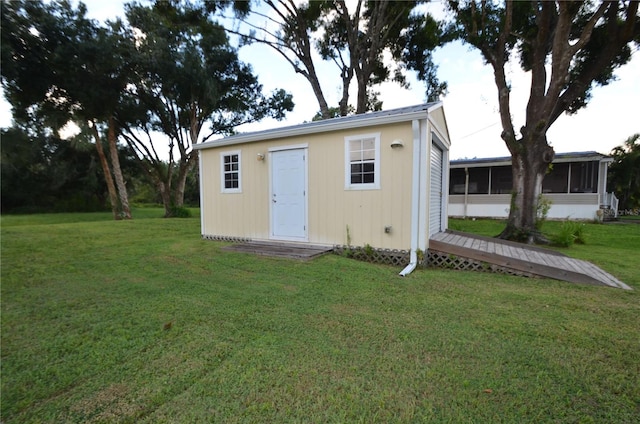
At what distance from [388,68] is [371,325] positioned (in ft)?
46.0

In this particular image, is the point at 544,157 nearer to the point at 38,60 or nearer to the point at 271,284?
the point at 271,284

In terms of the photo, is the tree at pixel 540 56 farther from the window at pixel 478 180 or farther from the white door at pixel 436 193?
the window at pixel 478 180

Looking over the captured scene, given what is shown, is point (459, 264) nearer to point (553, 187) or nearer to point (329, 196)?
point (329, 196)

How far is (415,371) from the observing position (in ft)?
6.34

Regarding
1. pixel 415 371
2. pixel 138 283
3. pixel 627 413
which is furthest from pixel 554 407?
pixel 138 283

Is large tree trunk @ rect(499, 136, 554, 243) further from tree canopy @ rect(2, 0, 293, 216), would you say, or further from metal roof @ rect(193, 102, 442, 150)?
tree canopy @ rect(2, 0, 293, 216)

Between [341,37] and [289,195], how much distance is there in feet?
35.0

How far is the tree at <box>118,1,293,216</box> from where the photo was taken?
12.8 metres

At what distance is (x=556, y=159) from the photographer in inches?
473

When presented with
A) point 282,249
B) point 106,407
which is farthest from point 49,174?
point 106,407

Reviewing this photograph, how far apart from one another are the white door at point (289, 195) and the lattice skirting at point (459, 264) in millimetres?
2419

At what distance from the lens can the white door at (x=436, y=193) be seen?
5.83 meters

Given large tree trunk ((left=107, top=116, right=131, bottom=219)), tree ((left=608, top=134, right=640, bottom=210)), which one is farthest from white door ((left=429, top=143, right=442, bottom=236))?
tree ((left=608, top=134, right=640, bottom=210))

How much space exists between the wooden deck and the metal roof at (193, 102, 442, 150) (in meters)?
2.23
